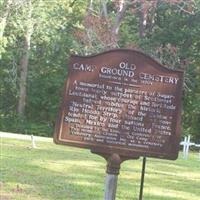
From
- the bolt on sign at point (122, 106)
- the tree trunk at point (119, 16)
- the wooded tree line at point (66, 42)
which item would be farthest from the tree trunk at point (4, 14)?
the bolt on sign at point (122, 106)

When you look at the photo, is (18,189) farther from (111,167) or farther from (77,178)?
(111,167)

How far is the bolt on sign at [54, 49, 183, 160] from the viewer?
6680 mm

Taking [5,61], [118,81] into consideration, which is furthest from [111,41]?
[118,81]

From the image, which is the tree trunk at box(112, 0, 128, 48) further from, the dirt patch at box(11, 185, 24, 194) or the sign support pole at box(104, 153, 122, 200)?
the sign support pole at box(104, 153, 122, 200)

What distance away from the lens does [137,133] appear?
21.9 ft

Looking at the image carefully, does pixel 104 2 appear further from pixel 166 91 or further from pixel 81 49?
pixel 166 91

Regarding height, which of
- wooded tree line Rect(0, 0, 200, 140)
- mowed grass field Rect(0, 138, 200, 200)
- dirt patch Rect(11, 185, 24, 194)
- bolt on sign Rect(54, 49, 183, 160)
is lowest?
dirt patch Rect(11, 185, 24, 194)

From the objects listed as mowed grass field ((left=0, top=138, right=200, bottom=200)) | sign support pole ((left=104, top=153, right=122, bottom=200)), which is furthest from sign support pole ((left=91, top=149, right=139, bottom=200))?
mowed grass field ((left=0, top=138, right=200, bottom=200))

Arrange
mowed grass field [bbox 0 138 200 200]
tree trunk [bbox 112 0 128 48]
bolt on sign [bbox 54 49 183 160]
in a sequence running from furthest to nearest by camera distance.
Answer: tree trunk [bbox 112 0 128 48] → mowed grass field [bbox 0 138 200 200] → bolt on sign [bbox 54 49 183 160]

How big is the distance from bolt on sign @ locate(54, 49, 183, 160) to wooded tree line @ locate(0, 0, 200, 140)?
2426cm

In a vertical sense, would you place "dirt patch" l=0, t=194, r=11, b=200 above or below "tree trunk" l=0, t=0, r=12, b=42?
below

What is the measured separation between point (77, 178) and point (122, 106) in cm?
552

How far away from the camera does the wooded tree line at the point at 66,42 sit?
32.0 m

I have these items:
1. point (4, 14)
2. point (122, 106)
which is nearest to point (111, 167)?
point (122, 106)
